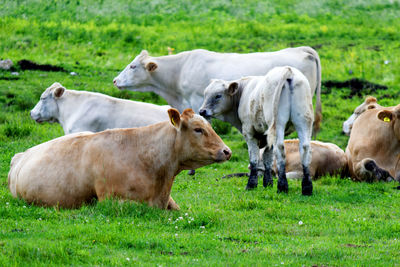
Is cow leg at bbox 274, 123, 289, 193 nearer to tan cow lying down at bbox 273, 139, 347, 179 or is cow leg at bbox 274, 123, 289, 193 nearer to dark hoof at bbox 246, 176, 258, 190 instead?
dark hoof at bbox 246, 176, 258, 190

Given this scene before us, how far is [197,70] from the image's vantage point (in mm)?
14789

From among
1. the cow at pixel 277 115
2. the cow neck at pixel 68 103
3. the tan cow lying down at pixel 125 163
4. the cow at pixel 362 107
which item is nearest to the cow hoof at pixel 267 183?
the cow at pixel 277 115

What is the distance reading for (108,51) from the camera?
76.6 feet

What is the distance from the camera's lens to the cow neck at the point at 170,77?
49.6 feet

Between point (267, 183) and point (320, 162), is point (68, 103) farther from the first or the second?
point (320, 162)

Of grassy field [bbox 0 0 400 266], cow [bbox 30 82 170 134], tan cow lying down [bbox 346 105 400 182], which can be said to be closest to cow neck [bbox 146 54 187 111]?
grassy field [bbox 0 0 400 266]

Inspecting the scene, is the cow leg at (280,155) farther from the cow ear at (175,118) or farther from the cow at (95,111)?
the cow at (95,111)

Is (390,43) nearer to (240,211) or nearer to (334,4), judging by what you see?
(334,4)

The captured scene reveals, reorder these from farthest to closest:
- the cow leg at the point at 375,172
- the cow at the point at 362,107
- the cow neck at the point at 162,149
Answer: the cow at the point at 362,107 < the cow leg at the point at 375,172 < the cow neck at the point at 162,149

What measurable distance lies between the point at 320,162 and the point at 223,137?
162 inches

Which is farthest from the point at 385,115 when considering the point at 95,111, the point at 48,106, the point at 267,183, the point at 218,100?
the point at 48,106

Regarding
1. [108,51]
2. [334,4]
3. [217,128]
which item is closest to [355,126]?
[217,128]

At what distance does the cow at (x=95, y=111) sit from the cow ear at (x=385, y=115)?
4054 millimetres

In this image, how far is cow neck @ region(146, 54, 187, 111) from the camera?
15.1 metres
